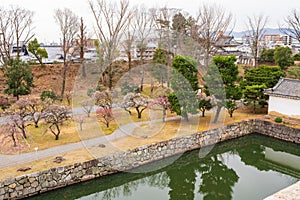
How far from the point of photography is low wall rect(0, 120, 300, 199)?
811 centimetres

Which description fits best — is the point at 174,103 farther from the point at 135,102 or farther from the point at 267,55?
the point at 267,55

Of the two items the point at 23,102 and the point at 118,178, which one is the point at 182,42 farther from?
the point at 118,178

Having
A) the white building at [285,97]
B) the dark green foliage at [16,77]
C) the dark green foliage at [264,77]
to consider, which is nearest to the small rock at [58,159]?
the dark green foliage at [16,77]

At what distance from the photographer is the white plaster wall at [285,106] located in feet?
46.0

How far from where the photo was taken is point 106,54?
21109mm

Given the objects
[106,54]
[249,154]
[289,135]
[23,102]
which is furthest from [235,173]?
[106,54]

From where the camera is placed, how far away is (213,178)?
10.5 meters

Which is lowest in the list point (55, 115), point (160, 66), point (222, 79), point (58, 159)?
point (58, 159)

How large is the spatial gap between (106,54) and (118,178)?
12.9 meters

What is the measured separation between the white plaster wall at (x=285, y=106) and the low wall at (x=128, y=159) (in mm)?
1110

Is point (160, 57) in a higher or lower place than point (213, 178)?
higher

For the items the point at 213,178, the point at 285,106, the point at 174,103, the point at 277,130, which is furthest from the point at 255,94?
the point at 213,178

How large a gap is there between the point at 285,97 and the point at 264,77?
215 centimetres

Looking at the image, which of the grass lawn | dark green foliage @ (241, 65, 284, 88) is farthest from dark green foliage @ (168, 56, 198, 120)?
dark green foliage @ (241, 65, 284, 88)
